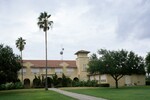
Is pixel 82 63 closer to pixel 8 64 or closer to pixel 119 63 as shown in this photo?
pixel 119 63

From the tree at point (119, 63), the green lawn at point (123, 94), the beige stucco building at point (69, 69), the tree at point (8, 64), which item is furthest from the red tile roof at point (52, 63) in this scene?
the green lawn at point (123, 94)

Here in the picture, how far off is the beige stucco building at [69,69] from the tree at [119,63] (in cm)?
1687

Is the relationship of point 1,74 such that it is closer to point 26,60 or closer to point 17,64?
point 17,64

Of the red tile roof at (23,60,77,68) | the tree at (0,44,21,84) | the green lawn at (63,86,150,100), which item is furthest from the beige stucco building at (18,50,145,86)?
the green lawn at (63,86,150,100)

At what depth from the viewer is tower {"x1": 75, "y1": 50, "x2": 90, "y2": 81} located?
87938mm

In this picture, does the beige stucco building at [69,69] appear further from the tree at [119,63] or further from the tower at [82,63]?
the tree at [119,63]

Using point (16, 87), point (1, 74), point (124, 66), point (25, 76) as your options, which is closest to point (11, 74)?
point (1, 74)

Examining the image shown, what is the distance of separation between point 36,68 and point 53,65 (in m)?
4.95

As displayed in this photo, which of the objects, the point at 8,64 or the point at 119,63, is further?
the point at 119,63

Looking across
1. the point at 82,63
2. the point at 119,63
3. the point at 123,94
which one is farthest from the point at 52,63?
the point at 123,94

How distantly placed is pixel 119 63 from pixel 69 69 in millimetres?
26054

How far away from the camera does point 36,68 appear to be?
86625mm

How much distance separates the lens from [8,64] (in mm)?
54312

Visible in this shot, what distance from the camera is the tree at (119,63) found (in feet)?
215
